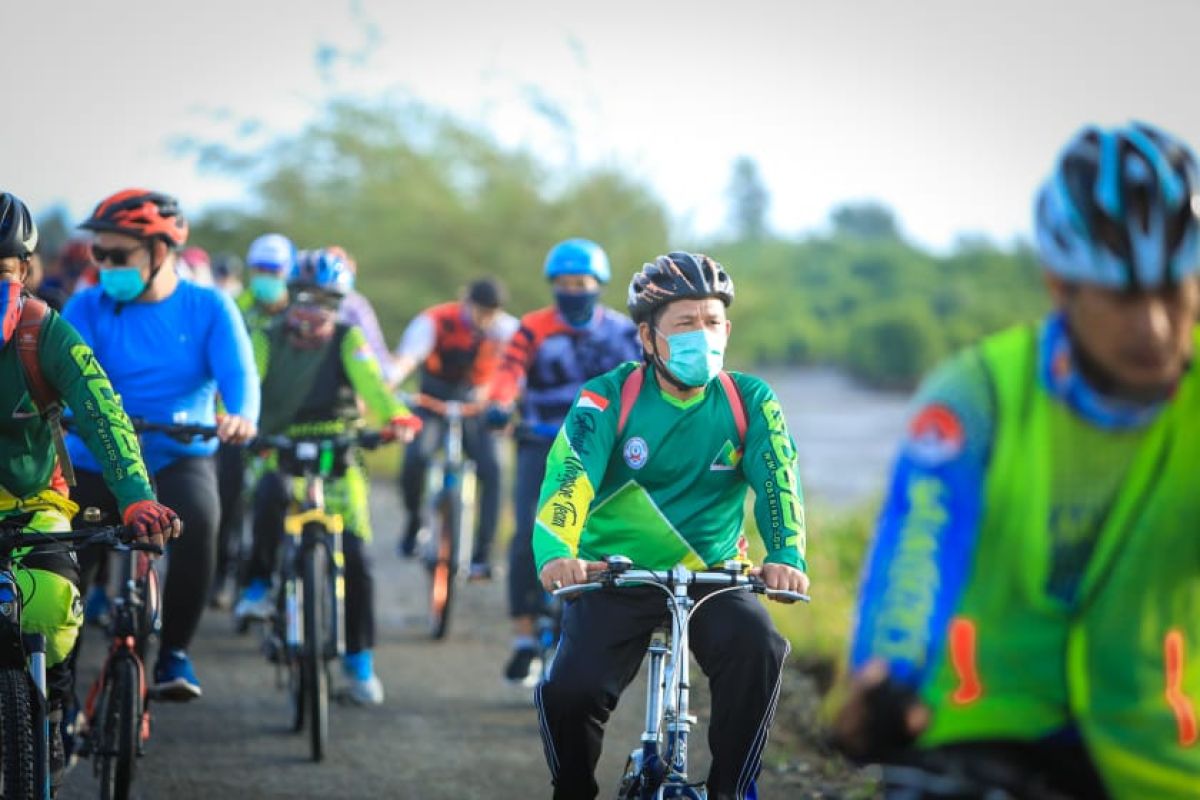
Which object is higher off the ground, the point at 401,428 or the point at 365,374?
the point at 365,374

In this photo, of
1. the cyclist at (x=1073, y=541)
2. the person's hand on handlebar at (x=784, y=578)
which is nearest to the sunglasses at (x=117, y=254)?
the person's hand on handlebar at (x=784, y=578)

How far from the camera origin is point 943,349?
142 feet

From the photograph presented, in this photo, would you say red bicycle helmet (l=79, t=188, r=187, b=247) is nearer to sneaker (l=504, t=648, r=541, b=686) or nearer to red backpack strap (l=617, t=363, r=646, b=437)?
red backpack strap (l=617, t=363, r=646, b=437)

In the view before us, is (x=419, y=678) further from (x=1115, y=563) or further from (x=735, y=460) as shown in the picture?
(x=1115, y=563)

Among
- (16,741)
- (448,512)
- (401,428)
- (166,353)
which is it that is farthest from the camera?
(448,512)

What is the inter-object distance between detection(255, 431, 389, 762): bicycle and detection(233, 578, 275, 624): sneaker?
0.87m

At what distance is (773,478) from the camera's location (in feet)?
16.2

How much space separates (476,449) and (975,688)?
8.83 meters

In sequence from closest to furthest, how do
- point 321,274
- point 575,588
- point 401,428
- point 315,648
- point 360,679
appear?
point 575,588 < point 315,648 < point 401,428 < point 321,274 < point 360,679

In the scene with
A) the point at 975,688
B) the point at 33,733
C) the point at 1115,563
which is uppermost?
the point at 1115,563

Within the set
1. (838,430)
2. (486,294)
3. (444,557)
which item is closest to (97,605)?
(444,557)

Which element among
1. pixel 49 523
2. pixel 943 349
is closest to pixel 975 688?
pixel 49 523

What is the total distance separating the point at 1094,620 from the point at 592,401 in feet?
8.15

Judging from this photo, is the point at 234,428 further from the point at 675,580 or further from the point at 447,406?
the point at 447,406
